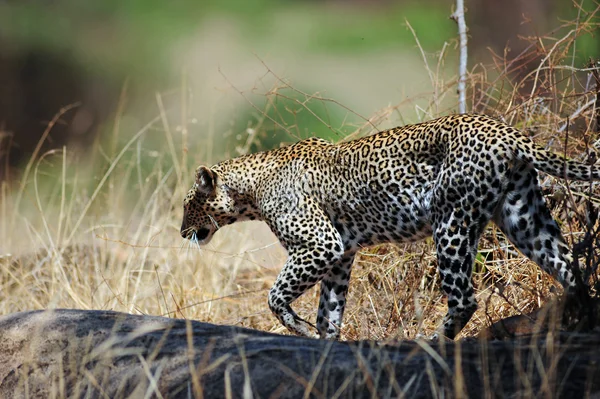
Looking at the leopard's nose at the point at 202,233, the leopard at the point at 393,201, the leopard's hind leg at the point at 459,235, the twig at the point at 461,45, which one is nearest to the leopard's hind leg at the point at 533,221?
the leopard at the point at 393,201

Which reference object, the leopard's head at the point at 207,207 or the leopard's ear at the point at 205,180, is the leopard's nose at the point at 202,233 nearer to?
the leopard's head at the point at 207,207

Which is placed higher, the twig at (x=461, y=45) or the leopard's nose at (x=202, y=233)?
the twig at (x=461, y=45)

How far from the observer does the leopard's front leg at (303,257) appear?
6699 millimetres

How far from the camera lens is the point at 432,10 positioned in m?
20.2

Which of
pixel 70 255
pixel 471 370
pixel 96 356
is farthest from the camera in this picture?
pixel 70 255

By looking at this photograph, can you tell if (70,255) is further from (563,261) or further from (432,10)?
(432,10)

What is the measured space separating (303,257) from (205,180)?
42.2 inches

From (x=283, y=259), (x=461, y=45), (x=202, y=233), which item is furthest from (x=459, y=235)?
(x=283, y=259)

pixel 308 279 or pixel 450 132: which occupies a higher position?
pixel 450 132

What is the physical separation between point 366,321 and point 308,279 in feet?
1.78

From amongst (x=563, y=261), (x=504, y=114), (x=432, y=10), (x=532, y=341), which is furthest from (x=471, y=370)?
(x=432, y=10)

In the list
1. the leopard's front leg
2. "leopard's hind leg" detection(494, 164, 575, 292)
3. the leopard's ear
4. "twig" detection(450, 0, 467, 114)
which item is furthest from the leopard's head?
"leopard's hind leg" detection(494, 164, 575, 292)

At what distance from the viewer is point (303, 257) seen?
671 cm

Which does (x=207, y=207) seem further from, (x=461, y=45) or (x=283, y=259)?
(x=461, y=45)
